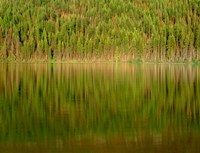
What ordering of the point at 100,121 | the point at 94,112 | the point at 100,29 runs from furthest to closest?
the point at 100,29 → the point at 94,112 → the point at 100,121

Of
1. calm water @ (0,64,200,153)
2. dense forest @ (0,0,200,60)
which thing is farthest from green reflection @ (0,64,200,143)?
dense forest @ (0,0,200,60)

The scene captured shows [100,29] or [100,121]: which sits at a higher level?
[100,29]

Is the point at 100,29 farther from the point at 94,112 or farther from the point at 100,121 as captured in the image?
the point at 100,121

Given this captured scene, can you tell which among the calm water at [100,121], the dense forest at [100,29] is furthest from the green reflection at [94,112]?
the dense forest at [100,29]

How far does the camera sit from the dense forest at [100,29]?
143500 millimetres

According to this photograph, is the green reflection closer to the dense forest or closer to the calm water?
the calm water

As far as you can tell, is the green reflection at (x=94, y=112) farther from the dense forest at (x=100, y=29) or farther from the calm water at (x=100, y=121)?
the dense forest at (x=100, y=29)

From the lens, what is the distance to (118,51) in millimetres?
145000

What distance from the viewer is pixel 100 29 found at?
161m

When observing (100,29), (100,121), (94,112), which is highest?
(100,29)

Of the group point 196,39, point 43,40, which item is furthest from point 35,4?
point 196,39

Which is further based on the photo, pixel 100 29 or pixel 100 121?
pixel 100 29

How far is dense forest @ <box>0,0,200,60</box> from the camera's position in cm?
14350

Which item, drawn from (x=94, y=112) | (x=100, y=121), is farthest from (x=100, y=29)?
(x=100, y=121)
